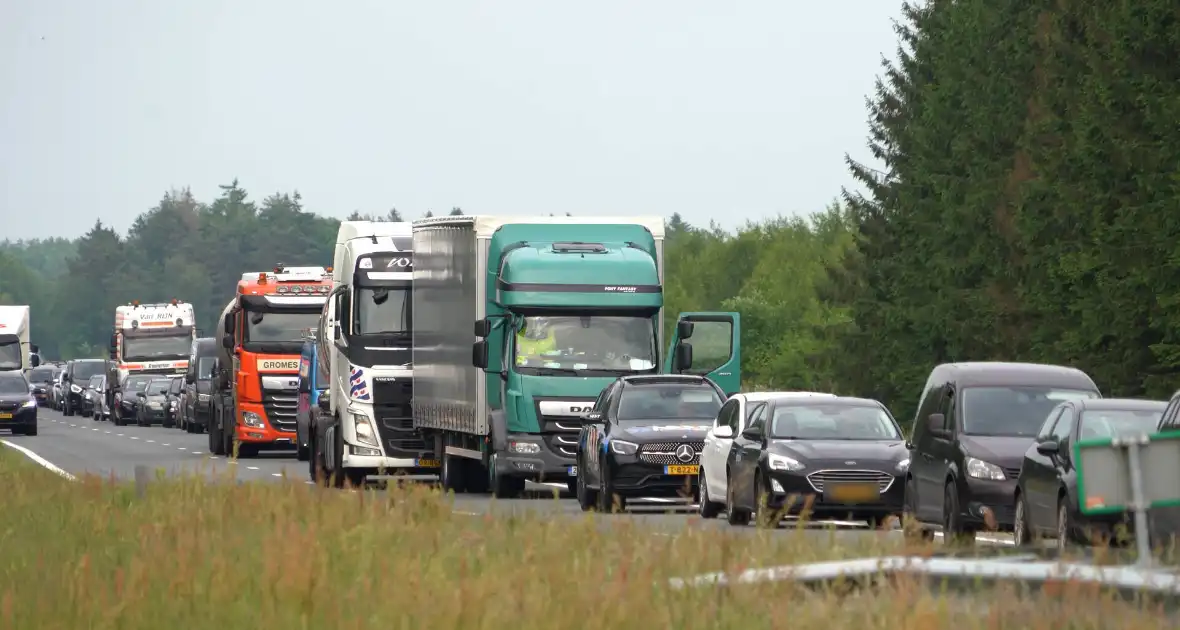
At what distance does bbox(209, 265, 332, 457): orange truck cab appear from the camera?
46094 mm

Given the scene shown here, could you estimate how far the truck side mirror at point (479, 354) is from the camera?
98.3 ft

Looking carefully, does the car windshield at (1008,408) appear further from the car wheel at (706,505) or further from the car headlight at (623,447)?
the car headlight at (623,447)

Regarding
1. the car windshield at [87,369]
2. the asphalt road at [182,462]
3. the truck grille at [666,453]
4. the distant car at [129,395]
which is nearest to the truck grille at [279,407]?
the asphalt road at [182,462]

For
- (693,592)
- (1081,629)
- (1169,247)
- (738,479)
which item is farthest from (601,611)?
(1169,247)

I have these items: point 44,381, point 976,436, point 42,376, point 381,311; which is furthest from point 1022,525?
point 44,381

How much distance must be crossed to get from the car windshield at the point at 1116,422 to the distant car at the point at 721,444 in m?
6.34

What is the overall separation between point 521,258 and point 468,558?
17225 mm

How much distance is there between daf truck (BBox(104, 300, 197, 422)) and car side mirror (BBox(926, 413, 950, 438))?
5969cm

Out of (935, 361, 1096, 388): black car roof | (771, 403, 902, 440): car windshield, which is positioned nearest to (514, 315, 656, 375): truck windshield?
(771, 403, 902, 440): car windshield

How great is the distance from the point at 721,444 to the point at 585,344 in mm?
4878

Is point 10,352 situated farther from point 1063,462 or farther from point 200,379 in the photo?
point 1063,462

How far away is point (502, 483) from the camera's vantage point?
30.8m

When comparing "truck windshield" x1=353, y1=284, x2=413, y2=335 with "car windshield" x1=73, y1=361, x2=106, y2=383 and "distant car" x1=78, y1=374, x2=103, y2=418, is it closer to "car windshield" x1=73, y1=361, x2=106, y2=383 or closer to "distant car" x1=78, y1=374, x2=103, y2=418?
"distant car" x1=78, y1=374, x2=103, y2=418

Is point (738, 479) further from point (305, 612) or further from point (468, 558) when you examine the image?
point (305, 612)
